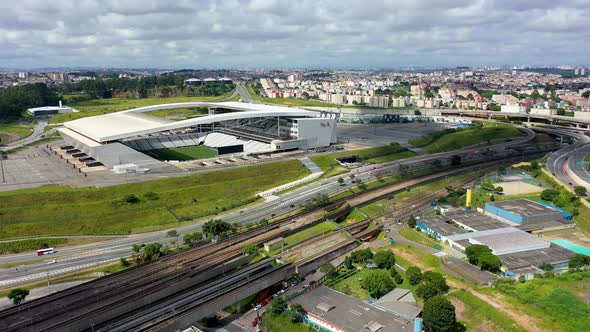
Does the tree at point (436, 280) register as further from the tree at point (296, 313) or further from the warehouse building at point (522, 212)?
the warehouse building at point (522, 212)

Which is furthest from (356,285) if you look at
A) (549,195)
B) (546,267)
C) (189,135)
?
(189,135)

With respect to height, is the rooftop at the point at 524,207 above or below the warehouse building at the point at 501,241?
above

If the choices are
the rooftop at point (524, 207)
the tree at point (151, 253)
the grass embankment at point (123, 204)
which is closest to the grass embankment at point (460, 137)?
the rooftop at point (524, 207)

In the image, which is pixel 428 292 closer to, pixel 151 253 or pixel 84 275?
pixel 151 253

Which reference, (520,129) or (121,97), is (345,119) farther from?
(121,97)

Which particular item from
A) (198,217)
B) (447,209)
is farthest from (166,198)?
(447,209)

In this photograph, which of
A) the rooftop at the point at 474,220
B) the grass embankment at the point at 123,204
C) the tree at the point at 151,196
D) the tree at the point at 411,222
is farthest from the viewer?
the tree at the point at 151,196
